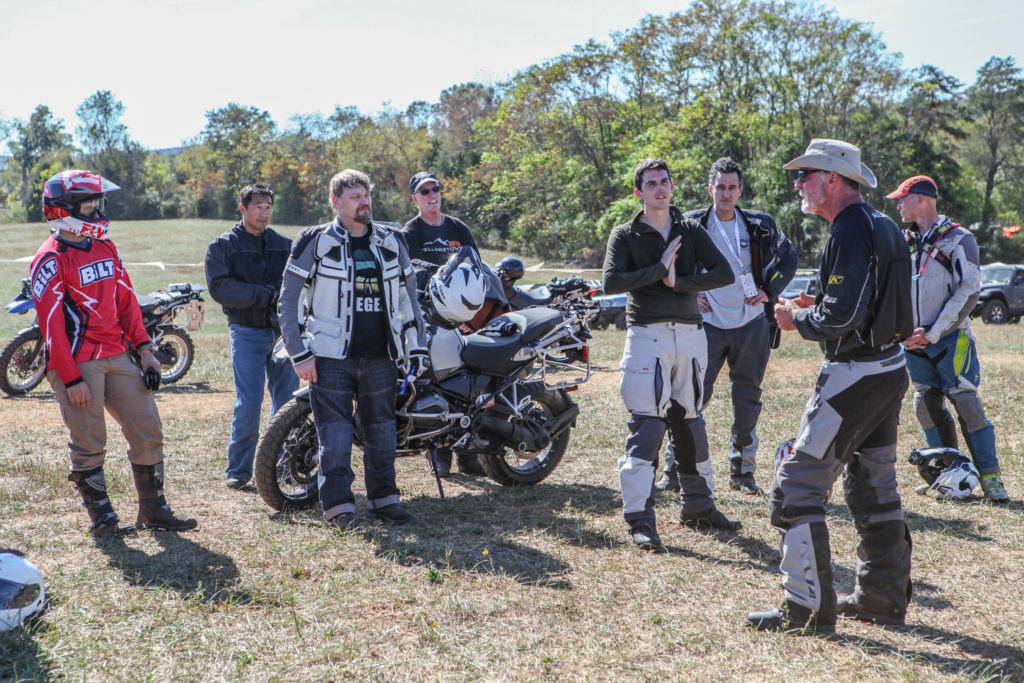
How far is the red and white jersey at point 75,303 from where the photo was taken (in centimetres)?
473

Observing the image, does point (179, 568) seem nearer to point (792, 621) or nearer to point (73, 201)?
point (73, 201)

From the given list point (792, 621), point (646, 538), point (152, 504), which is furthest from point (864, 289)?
point (152, 504)

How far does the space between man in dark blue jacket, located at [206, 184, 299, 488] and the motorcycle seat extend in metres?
1.34

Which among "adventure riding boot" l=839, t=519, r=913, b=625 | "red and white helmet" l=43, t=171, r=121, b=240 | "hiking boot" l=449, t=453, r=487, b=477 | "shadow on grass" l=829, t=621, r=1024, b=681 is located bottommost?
"hiking boot" l=449, t=453, r=487, b=477

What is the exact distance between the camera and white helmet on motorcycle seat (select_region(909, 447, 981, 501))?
5758 millimetres

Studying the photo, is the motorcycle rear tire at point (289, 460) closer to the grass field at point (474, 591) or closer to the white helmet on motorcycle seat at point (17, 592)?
the grass field at point (474, 591)

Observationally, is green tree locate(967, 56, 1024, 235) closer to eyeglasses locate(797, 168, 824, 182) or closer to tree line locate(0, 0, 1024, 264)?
tree line locate(0, 0, 1024, 264)

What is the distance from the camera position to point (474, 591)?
13.7 ft

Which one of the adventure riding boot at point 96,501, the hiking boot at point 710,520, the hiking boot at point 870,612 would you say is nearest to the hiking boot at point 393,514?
the adventure riding boot at point 96,501

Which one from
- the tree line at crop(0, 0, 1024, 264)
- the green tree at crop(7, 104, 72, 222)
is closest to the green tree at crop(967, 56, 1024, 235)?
the tree line at crop(0, 0, 1024, 264)

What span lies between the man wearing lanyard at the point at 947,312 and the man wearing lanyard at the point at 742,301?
795 millimetres

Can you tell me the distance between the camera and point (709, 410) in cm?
927

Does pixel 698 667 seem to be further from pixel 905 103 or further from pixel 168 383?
pixel 905 103

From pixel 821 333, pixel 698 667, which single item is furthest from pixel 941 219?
pixel 698 667
